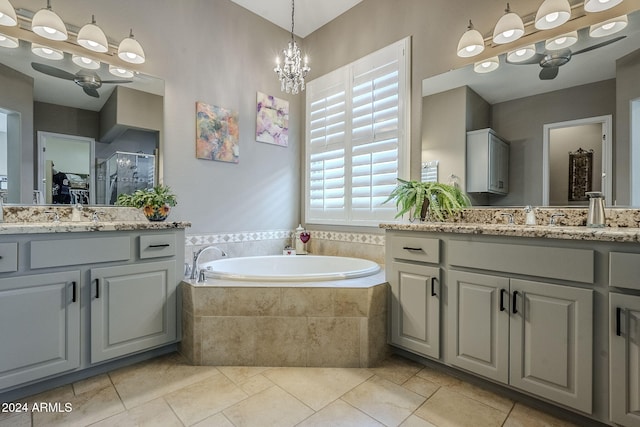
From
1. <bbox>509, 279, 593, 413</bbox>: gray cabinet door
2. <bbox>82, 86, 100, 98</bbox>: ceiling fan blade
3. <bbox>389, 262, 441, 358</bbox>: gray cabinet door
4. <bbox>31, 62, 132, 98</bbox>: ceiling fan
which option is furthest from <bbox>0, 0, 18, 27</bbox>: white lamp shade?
<bbox>509, 279, 593, 413</bbox>: gray cabinet door

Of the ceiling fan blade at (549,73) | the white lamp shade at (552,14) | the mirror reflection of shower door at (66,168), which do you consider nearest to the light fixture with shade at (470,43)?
the white lamp shade at (552,14)

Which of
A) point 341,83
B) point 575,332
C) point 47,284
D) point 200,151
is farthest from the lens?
point 341,83

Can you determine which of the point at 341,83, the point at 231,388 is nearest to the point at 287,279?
the point at 231,388

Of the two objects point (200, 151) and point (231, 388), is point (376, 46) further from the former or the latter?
point (231, 388)

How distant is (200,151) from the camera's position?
2.80 metres

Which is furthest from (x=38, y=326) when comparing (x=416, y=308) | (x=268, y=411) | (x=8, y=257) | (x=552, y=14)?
(x=552, y=14)

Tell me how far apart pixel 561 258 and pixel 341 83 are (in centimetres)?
256

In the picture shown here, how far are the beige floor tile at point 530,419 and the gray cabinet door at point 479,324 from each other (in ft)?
0.50

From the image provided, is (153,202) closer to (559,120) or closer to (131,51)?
(131,51)

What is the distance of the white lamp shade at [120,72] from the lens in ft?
7.69

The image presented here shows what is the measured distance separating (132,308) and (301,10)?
10.4ft

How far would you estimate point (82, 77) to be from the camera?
7.34 ft

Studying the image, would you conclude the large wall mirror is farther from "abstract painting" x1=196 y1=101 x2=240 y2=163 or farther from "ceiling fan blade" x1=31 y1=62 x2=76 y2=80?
"ceiling fan blade" x1=31 y1=62 x2=76 y2=80

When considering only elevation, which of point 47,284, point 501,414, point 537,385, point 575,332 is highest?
point 47,284
